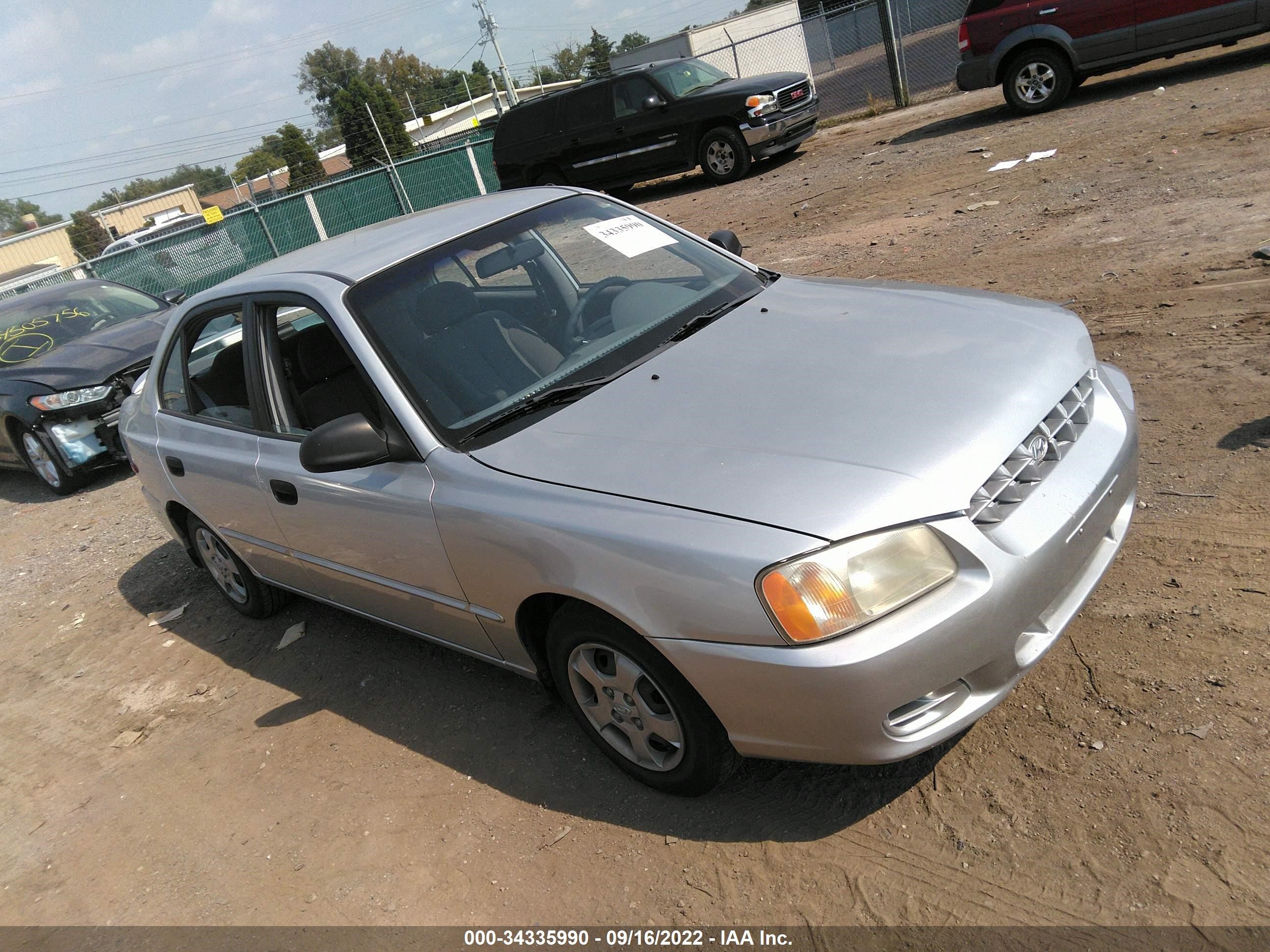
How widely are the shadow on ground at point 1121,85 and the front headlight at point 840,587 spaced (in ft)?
37.5

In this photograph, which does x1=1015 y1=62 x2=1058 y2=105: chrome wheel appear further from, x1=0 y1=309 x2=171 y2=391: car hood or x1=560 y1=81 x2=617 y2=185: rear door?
x1=0 y1=309 x2=171 y2=391: car hood

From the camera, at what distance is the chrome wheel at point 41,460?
8703mm

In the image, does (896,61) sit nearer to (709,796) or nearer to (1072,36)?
(1072,36)

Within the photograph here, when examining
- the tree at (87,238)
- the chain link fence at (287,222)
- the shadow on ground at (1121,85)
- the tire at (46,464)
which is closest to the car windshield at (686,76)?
the shadow on ground at (1121,85)

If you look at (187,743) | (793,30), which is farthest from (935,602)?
(793,30)

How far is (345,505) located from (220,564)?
2.08 metres

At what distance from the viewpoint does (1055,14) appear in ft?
38.6

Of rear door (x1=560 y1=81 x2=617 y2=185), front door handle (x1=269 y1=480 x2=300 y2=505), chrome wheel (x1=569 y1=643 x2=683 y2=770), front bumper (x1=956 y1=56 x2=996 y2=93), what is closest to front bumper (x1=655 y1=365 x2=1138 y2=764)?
chrome wheel (x1=569 y1=643 x2=683 y2=770)

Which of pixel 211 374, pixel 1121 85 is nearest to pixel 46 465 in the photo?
pixel 211 374

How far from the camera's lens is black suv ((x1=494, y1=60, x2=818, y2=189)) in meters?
14.4

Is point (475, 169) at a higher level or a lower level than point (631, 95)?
lower

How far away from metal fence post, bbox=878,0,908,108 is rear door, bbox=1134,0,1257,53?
5.44 m

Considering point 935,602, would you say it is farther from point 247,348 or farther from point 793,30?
point 793,30

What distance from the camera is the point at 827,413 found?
2.78 m
